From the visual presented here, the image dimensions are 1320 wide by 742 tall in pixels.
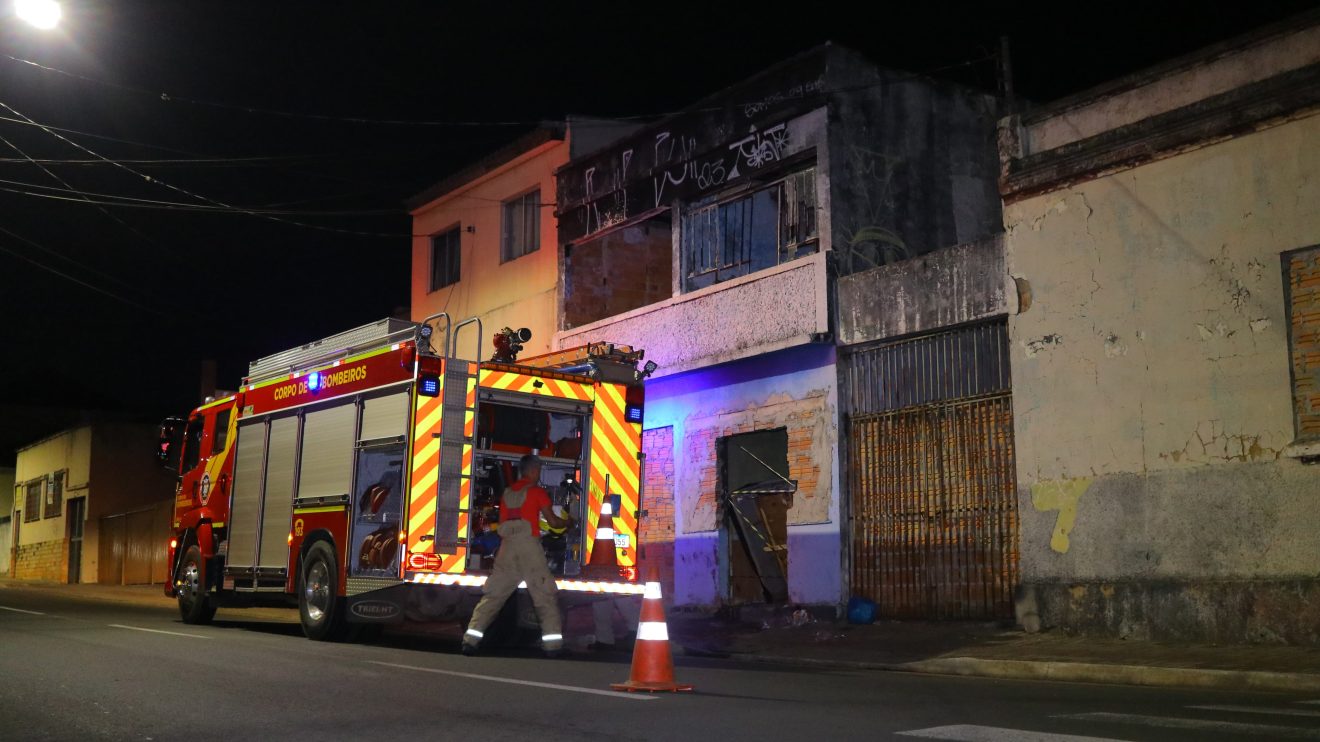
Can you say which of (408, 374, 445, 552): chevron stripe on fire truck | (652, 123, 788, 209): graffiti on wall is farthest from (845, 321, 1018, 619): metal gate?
(408, 374, 445, 552): chevron stripe on fire truck

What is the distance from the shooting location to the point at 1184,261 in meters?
12.0

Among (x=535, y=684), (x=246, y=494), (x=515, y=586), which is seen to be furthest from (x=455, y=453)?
(x=246, y=494)

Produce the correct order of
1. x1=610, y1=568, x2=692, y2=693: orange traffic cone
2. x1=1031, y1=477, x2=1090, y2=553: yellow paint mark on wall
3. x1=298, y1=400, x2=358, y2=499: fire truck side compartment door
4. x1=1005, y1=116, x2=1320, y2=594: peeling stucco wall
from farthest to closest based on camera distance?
x1=1031, y1=477, x2=1090, y2=553: yellow paint mark on wall, x1=298, y1=400, x2=358, y2=499: fire truck side compartment door, x1=1005, y1=116, x2=1320, y2=594: peeling stucco wall, x1=610, y1=568, x2=692, y2=693: orange traffic cone

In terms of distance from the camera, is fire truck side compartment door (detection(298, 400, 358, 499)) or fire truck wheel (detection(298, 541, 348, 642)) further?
fire truck side compartment door (detection(298, 400, 358, 499))

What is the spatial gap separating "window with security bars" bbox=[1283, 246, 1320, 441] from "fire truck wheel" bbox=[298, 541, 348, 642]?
9033mm

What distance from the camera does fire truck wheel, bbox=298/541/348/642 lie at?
39.1 feet

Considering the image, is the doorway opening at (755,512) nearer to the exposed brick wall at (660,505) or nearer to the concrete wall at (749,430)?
the concrete wall at (749,430)

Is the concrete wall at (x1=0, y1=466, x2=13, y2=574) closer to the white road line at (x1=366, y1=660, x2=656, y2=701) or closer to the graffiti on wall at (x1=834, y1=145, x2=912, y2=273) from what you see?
the graffiti on wall at (x1=834, y1=145, x2=912, y2=273)

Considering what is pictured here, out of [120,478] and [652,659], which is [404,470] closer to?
[652,659]

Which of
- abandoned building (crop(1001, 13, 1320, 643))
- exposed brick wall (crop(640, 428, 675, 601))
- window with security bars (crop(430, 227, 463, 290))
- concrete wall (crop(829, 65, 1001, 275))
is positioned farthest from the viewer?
window with security bars (crop(430, 227, 463, 290))

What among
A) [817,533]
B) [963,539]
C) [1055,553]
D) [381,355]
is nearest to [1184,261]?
[1055,553]

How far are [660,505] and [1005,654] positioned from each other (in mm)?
8515

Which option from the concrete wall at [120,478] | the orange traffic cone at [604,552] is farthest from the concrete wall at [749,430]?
the concrete wall at [120,478]

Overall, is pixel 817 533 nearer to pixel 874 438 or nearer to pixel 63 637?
pixel 874 438
